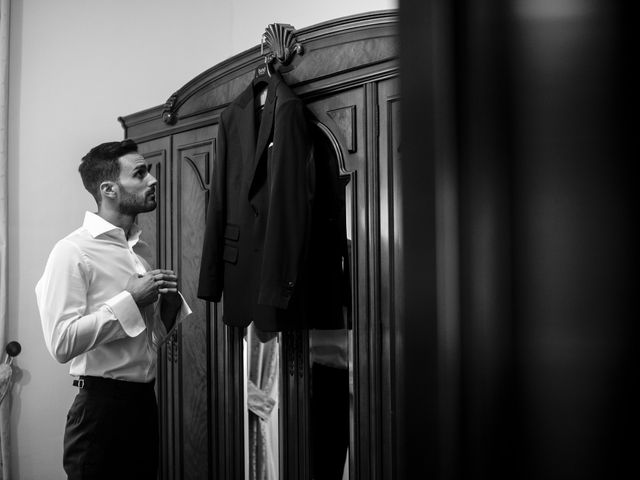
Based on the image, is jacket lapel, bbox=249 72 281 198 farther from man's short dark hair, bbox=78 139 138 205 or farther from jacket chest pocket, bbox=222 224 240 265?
Answer: man's short dark hair, bbox=78 139 138 205

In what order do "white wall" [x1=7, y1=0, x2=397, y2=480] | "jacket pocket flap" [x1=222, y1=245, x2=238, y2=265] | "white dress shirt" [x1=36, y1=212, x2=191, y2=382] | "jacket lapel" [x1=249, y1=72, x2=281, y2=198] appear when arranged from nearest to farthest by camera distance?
"white dress shirt" [x1=36, y1=212, x2=191, y2=382] → "jacket lapel" [x1=249, y1=72, x2=281, y2=198] → "jacket pocket flap" [x1=222, y1=245, x2=238, y2=265] → "white wall" [x1=7, y1=0, x2=397, y2=480]

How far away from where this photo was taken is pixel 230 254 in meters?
2.23

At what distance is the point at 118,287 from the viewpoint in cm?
201

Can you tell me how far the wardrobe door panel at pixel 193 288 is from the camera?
2561 mm

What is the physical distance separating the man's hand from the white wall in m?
1.20

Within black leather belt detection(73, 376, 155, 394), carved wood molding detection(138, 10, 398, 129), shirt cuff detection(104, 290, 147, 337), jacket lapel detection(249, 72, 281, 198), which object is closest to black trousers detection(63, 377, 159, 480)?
black leather belt detection(73, 376, 155, 394)

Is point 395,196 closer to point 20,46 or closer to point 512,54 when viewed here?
point 512,54

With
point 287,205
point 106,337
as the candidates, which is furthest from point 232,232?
point 106,337

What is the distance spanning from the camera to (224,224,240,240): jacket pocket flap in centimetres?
223

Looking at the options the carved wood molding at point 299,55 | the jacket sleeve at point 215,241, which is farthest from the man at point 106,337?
the carved wood molding at point 299,55

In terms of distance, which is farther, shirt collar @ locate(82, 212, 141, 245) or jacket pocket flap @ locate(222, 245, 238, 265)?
jacket pocket flap @ locate(222, 245, 238, 265)

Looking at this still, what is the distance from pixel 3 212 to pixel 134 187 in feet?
3.20

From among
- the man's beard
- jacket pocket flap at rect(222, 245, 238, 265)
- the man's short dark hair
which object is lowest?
jacket pocket flap at rect(222, 245, 238, 265)

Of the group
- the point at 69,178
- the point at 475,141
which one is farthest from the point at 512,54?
the point at 69,178
